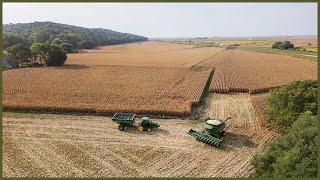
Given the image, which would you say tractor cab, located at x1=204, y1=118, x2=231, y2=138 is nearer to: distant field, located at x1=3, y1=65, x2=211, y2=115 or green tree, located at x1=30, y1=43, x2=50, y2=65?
distant field, located at x1=3, y1=65, x2=211, y2=115

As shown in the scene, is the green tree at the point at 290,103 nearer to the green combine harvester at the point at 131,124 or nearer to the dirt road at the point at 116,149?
the dirt road at the point at 116,149

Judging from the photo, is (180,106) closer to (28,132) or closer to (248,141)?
(248,141)

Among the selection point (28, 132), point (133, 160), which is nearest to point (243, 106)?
point (133, 160)

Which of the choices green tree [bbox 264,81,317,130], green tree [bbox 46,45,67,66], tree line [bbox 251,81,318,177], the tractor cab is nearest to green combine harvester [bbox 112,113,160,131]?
the tractor cab

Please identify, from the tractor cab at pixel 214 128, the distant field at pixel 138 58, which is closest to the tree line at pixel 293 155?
the tractor cab at pixel 214 128

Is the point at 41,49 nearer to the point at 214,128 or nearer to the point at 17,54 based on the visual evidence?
the point at 17,54

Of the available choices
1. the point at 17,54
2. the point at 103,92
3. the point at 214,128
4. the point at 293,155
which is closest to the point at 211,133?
the point at 214,128
